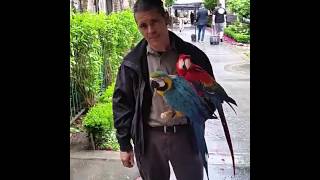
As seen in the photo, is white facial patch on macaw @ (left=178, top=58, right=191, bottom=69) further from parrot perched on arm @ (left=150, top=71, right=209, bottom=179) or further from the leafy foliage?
the leafy foliage

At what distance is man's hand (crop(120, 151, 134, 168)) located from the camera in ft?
6.54

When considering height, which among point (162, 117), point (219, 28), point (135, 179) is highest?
point (219, 28)

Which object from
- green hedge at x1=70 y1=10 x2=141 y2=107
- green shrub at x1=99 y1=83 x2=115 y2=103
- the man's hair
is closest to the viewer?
the man's hair

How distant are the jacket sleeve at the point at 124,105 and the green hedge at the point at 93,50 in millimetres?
624

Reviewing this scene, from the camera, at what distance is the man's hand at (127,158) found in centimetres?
199

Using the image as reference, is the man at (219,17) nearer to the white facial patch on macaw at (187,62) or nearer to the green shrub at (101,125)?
the white facial patch on macaw at (187,62)

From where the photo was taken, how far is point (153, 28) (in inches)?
75.4

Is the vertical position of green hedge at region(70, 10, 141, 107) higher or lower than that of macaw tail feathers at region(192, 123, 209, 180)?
higher

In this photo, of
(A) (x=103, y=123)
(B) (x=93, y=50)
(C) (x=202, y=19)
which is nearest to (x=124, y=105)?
(A) (x=103, y=123)

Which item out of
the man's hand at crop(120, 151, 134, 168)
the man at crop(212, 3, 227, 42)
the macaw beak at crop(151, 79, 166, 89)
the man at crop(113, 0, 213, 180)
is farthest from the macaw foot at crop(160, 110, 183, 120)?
the man at crop(212, 3, 227, 42)
